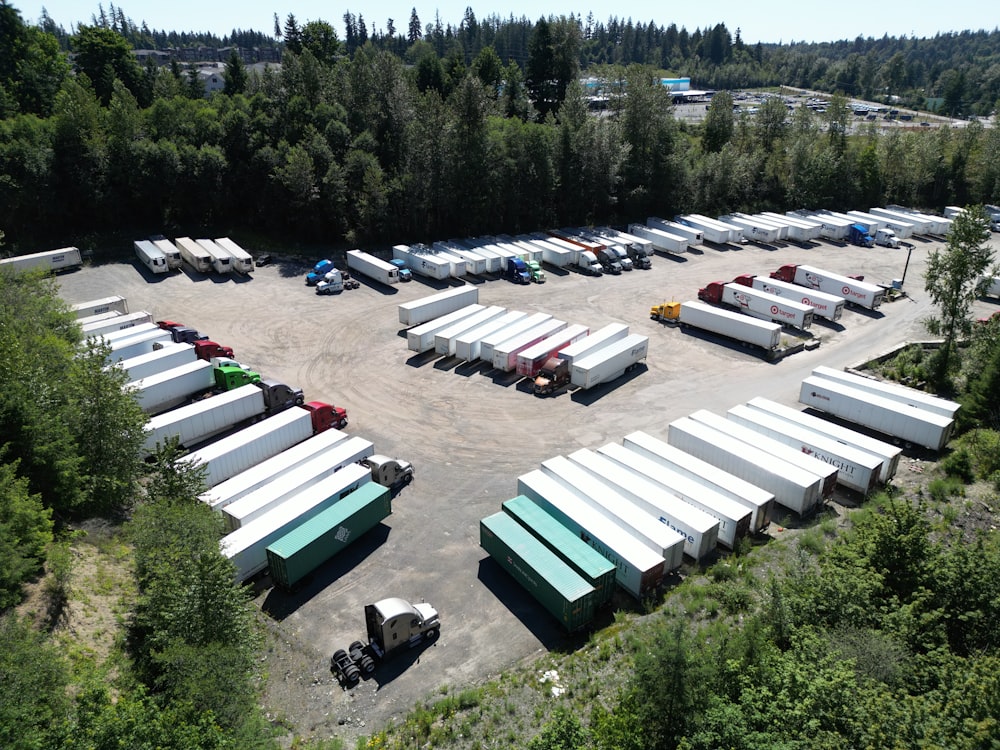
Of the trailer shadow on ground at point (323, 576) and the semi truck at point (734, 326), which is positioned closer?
the trailer shadow on ground at point (323, 576)

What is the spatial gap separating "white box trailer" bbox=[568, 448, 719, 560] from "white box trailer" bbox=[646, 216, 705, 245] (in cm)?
4833

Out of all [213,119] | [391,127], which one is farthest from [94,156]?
[391,127]

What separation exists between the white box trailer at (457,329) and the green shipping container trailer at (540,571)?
763 inches

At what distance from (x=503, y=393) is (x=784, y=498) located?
17.5 metres

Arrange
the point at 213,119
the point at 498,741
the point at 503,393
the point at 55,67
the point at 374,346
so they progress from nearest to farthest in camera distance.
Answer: the point at 498,741
the point at 503,393
the point at 374,346
the point at 213,119
the point at 55,67

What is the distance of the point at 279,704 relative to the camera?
20.5 meters

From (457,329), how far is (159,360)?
18.8m

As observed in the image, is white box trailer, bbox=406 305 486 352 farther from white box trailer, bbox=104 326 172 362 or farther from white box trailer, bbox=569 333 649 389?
white box trailer, bbox=104 326 172 362

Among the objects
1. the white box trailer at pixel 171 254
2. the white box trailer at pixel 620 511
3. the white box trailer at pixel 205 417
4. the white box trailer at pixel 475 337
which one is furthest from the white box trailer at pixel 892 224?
the white box trailer at pixel 171 254

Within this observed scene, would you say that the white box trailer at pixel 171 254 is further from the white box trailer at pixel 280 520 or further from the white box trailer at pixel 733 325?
the white box trailer at pixel 733 325

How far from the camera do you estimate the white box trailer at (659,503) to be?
1036 inches

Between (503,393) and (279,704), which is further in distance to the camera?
(503,393)

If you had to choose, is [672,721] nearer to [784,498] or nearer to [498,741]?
[498,741]

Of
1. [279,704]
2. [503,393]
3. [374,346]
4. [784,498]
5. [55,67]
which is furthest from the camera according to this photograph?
[55,67]
